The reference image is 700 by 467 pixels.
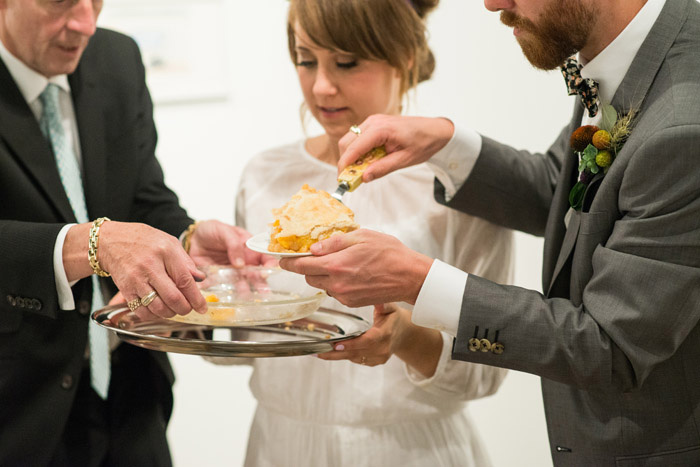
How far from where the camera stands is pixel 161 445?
2.09 m

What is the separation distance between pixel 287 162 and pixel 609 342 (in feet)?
3.66

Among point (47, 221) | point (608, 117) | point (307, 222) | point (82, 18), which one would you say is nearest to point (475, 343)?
point (307, 222)

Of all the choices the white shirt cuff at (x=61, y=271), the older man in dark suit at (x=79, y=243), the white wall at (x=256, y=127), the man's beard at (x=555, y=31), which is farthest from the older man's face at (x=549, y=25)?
the white wall at (x=256, y=127)

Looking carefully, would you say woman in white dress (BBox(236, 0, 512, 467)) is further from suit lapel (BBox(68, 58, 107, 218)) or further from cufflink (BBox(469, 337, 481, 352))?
suit lapel (BBox(68, 58, 107, 218))

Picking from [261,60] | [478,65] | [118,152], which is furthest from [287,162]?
[261,60]

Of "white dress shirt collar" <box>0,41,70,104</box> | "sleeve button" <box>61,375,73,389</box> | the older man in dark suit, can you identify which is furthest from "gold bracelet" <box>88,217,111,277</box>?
"white dress shirt collar" <box>0,41,70,104</box>

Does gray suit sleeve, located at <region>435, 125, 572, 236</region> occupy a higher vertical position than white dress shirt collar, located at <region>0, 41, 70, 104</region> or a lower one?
lower

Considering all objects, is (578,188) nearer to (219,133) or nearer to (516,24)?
(516,24)

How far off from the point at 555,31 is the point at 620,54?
0.13 metres

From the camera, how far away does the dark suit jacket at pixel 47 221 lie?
5.42 ft

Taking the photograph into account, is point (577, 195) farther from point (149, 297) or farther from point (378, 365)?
point (149, 297)

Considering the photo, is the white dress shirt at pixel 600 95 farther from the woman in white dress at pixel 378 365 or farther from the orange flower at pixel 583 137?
the woman in white dress at pixel 378 365

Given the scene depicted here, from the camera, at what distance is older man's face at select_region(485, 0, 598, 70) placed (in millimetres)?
1426

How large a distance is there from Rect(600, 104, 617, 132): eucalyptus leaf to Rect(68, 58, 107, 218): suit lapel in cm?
126
